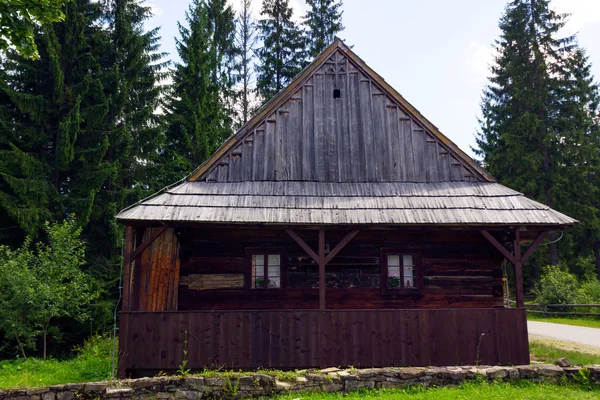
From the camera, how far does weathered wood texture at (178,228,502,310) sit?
38.2 ft

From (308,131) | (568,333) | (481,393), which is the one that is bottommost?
(568,333)

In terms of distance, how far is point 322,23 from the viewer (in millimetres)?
30953

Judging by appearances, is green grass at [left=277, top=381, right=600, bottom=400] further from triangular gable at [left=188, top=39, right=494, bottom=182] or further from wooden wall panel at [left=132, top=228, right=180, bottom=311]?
triangular gable at [left=188, top=39, right=494, bottom=182]

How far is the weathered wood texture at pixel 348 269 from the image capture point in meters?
11.6

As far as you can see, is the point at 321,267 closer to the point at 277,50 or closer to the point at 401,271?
the point at 401,271

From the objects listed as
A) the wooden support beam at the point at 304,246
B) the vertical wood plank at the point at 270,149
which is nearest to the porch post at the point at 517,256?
Answer: the wooden support beam at the point at 304,246

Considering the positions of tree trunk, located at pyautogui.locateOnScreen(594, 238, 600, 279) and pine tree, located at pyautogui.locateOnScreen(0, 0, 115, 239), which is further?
tree trunk, located at pyautogui.locateOnScreen(594, 238, 600, 279)

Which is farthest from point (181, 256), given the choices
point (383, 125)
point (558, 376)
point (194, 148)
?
point (194, 148)

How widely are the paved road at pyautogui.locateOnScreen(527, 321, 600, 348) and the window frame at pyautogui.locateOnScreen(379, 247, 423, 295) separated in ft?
19.1

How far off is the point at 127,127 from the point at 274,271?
37.8 feet

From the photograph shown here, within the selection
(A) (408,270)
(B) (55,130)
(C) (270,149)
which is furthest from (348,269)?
(B) (55,130)

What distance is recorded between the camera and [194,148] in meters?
22.0

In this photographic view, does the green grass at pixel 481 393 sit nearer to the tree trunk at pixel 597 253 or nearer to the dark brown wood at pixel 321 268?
the dark brown wood at pixel 321 268

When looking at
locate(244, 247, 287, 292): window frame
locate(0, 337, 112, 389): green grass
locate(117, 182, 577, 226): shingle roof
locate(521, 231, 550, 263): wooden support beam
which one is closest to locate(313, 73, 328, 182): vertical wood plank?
locate(117, 182, 577, 226): shingle roof
